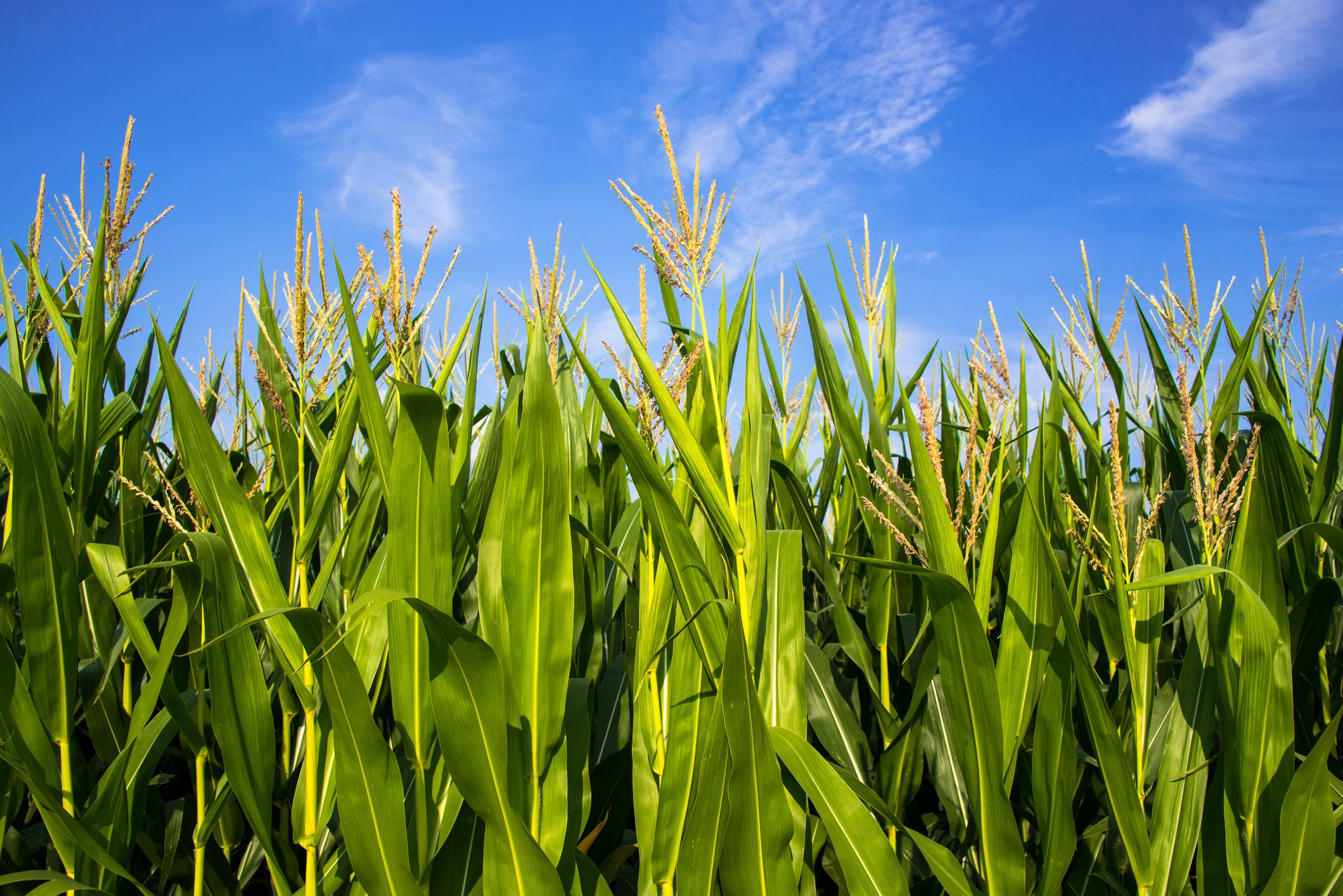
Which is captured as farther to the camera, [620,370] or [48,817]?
[620,370]

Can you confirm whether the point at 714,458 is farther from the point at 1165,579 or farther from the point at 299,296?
the point at 299,296

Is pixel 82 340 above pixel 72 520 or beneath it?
above

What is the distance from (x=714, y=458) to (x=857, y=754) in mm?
783

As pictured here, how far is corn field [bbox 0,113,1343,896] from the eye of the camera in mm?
1225

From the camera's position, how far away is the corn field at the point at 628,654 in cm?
122

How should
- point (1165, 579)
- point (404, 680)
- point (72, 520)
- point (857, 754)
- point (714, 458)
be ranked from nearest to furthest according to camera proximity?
point (1165, 579) → point (404, 680) → point (714, 458) → point (72, 520) → point (857, 754)

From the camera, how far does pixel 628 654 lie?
5.75 feet

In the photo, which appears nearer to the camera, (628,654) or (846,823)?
(846,823)

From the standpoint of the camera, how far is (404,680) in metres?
1.28

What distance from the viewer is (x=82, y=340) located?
5.27 ft

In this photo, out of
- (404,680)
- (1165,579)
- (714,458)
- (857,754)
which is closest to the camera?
(1165,579)

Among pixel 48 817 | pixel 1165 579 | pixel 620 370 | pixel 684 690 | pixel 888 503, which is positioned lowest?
pixel 48 817

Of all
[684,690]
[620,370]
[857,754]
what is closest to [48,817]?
[684,690]

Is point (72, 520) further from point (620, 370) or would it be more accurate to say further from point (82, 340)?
point (620, 370)
